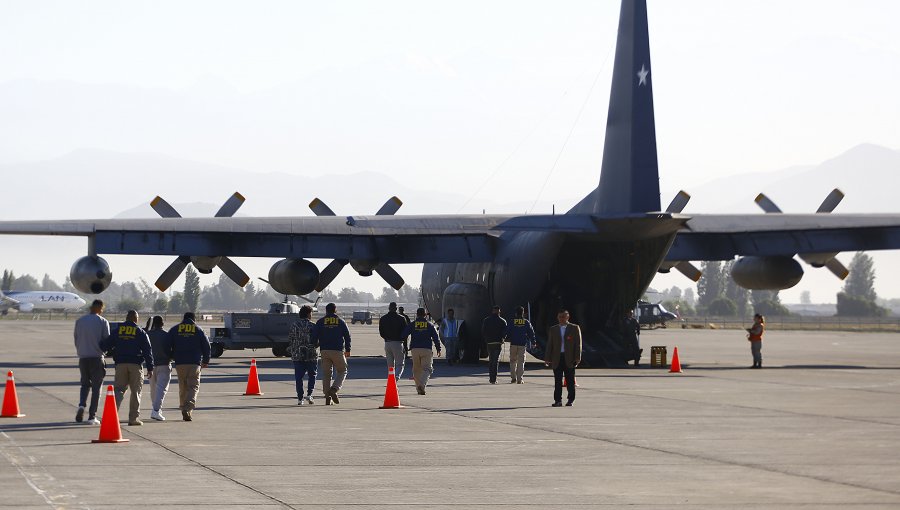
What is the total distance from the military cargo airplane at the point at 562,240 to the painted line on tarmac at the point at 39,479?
706 inches

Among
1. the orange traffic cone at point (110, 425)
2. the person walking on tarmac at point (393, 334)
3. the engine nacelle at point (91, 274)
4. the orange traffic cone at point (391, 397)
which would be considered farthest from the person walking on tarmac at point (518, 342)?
the orange traffic cone at point (110, 425)

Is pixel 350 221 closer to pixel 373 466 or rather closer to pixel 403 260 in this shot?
pixel 403 260

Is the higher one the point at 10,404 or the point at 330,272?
the point at 330,272

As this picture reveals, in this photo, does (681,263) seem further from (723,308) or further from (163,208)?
(723,308)

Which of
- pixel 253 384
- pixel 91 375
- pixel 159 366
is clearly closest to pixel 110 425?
pixel 91 375

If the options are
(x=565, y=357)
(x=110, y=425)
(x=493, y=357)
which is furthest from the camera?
(x=493, y=357)

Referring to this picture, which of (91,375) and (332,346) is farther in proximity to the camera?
(332,346)

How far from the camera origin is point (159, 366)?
20188mm

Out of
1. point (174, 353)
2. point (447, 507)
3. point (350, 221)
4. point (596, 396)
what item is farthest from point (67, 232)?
point (447, 507)

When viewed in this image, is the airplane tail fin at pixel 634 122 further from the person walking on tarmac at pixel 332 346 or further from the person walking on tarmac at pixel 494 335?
the person walking on tarmac at pixel 332 346

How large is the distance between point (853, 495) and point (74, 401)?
16.4m

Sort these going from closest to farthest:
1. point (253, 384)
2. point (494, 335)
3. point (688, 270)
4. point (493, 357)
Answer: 1. point (253, 384)
2. point (494, 335)
3. point (493, 357)
4. point (688, 270)

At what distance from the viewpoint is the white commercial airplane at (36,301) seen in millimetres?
140250

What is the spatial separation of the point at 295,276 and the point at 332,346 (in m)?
13.8
